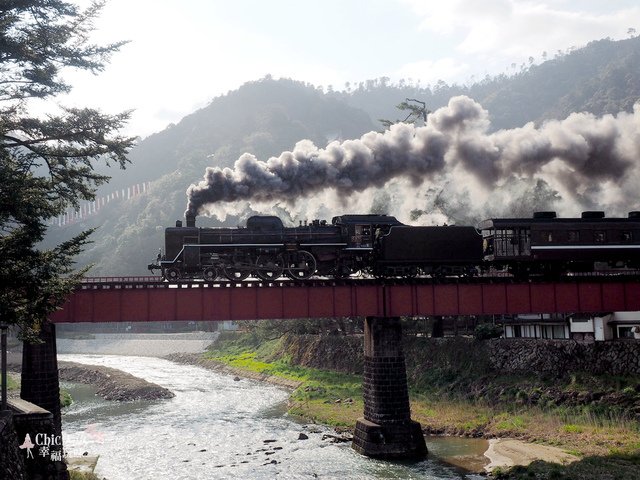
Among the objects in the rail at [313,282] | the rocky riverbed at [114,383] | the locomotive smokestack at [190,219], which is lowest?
the rocky riverbed at [114,383]

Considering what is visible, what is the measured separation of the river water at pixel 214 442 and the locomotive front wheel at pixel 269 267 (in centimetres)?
944

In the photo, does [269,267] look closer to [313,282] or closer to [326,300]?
[313,282]

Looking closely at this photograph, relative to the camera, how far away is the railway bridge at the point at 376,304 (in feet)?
93.0

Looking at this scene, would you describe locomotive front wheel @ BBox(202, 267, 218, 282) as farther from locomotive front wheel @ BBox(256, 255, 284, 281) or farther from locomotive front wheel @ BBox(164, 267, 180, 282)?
locomotive front wheel @ BBox(256, 255, 284, 281)

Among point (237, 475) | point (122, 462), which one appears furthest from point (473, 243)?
point (122, 462)

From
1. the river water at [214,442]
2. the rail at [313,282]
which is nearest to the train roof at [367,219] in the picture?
the rail at [313,282]

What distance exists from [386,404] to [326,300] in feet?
20.4

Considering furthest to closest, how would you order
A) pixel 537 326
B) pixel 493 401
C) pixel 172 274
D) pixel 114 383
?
1. pixel 114 383
2. pixel 537 326
3. pixel 493 401
4. pixel 172 274

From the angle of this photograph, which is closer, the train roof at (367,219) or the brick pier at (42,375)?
the brick pier at (42,375)

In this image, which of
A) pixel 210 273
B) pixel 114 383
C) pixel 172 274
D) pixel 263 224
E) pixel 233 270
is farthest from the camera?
pixel 114 383

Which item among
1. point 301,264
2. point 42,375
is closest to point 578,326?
point 301,264

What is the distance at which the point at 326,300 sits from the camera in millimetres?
29688

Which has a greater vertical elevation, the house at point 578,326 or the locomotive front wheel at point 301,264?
the locomotive front wheel at point 301,264

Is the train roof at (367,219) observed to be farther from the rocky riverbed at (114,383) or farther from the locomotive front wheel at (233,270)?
the rocky riverbed at (114,383)
